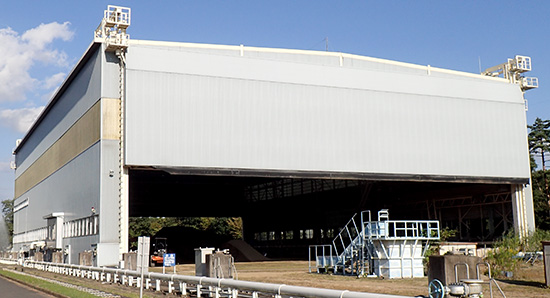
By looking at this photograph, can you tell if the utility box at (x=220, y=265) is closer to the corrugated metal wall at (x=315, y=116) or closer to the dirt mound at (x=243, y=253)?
the corrugated metal wall at (x=315, y=116)

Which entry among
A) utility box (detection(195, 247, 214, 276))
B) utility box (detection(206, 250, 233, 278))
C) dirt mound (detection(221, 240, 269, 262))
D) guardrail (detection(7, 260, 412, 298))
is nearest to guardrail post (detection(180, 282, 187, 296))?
guardrail (detection(7, 260, 412, 298))

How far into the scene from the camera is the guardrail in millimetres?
14695

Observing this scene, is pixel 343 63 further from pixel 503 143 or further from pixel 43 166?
pixel 43 166

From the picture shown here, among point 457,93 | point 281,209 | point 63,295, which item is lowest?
point 63,295

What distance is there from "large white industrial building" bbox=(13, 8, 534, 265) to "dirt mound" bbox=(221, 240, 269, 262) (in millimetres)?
11110

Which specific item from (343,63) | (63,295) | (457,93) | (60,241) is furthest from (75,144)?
(457,93)

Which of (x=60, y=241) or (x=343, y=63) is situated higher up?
(x=343, y=63)

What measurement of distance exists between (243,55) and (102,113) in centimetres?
1001

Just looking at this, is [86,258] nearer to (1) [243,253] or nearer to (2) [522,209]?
(1) [243,253]

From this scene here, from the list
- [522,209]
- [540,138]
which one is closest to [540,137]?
[540,138]

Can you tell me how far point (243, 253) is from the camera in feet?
192

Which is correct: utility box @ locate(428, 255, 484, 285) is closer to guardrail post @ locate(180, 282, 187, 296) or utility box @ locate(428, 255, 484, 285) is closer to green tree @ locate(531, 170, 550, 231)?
guardrail post @ locate(180, 282, 187, 296)

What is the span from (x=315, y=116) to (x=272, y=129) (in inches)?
129

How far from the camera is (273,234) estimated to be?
75.3 m
